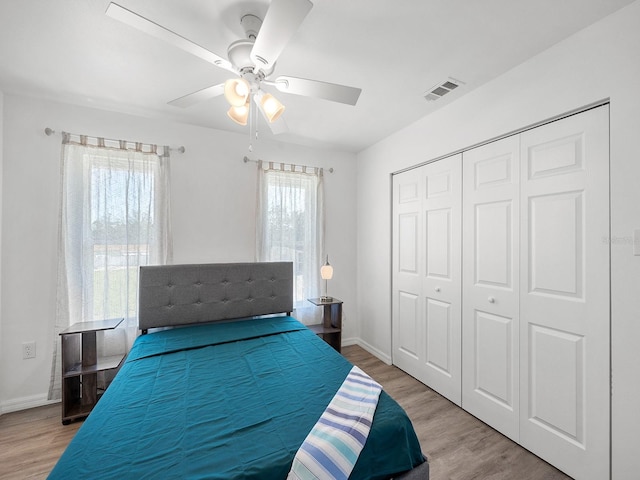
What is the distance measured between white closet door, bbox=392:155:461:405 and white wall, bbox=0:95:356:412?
5.34 ft

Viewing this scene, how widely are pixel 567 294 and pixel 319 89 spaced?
1902 mm

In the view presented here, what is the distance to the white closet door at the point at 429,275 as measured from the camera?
7.66ft

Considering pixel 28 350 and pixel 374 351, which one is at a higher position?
pixel 28 350

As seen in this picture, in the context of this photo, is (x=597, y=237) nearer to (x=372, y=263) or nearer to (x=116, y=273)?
(x=372, y=263)

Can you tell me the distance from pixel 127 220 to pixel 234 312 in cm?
131

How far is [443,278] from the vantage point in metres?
2.45

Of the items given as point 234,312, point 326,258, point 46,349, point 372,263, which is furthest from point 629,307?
point 46,349

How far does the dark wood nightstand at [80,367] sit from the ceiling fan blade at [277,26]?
7.45 ft

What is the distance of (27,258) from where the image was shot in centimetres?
222

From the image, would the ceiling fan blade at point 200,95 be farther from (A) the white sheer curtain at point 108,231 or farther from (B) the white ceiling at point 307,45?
(A) the white sheer curtain at point 108,231

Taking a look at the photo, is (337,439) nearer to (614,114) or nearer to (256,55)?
(256,55)

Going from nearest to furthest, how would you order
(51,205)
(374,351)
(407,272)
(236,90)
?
(236,90) < (51,205) < (407,272) < (374,351)

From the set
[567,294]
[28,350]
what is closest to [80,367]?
[28,350]

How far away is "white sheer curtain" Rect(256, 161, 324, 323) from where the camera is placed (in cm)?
305
